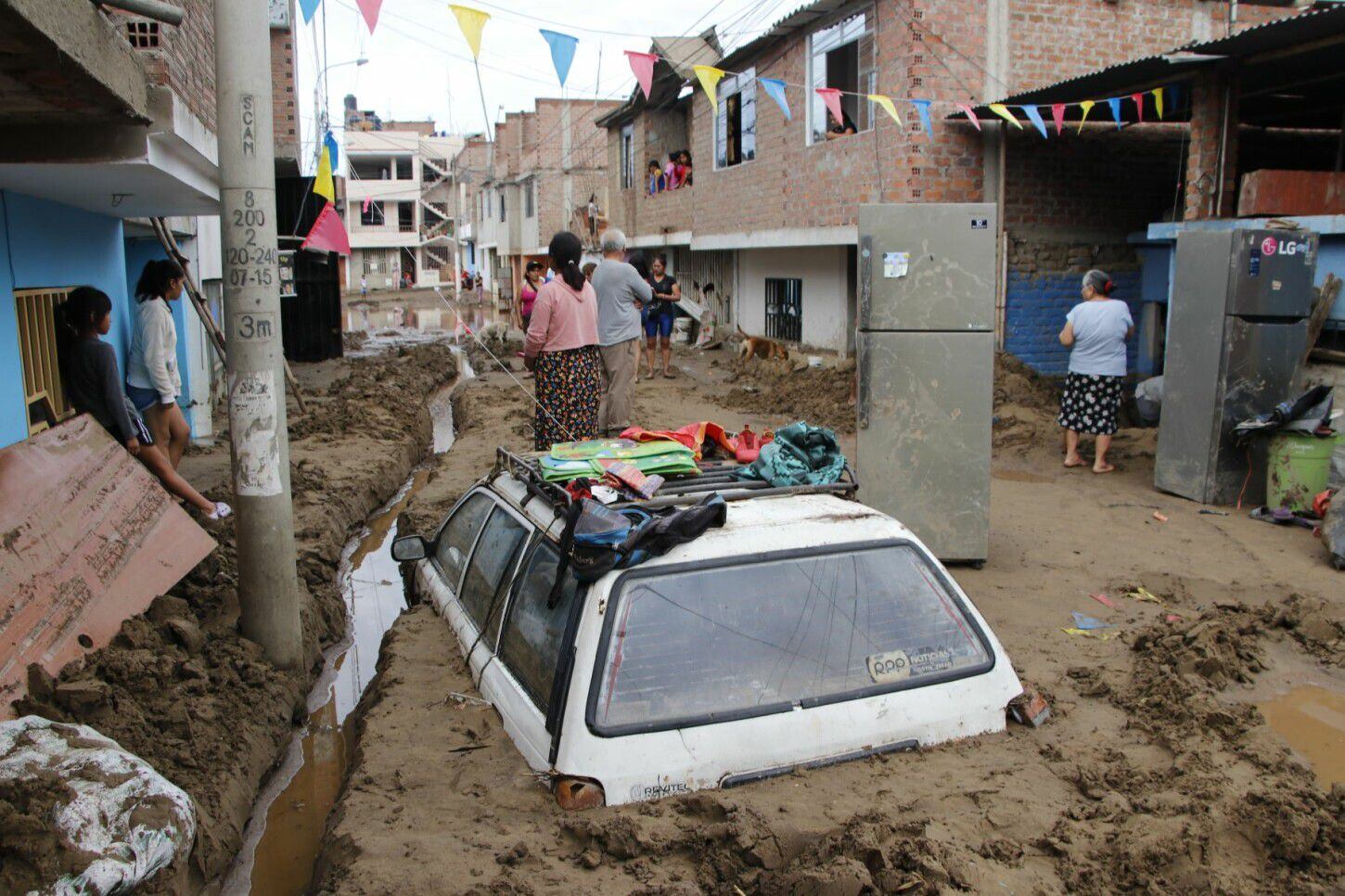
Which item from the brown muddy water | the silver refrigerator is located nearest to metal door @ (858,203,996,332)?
the silver refrigerator

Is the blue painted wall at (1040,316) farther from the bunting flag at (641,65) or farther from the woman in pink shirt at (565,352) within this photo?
the woman in pink shirt at (565,352)

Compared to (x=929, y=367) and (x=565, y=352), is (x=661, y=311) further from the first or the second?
(x=929, y=367)

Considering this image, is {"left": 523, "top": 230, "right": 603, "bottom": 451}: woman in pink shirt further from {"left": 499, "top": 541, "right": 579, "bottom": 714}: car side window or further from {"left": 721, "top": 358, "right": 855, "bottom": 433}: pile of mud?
{"left": 721, "top": 358, "right": 855, "bottom": 433}: pile of mud

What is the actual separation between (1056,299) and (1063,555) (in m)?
6.70

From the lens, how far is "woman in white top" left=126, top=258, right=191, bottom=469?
7.61 m

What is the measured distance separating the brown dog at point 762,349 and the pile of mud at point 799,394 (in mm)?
368

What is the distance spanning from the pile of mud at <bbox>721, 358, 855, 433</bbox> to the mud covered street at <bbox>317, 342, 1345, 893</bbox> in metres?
7.25

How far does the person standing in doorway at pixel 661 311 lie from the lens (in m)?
15.9

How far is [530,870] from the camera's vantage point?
290 centimetres

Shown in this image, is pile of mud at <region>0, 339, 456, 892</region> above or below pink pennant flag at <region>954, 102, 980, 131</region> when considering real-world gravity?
below

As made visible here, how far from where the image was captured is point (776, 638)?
3314mm

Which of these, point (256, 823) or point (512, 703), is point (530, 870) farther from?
point (256, 823)

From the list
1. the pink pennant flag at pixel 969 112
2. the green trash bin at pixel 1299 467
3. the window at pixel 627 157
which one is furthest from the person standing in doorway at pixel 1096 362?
the window at pixel 627 157

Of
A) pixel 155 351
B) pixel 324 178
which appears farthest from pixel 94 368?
pixel 324 178
